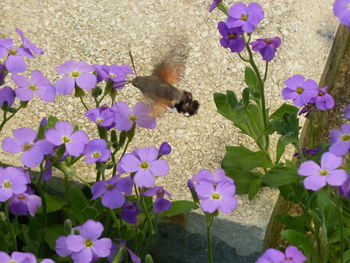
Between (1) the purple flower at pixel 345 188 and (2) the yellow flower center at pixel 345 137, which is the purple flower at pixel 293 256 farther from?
(2) the yellow flower center at pixel 345 137

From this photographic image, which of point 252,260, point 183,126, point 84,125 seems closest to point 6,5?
point 84,125

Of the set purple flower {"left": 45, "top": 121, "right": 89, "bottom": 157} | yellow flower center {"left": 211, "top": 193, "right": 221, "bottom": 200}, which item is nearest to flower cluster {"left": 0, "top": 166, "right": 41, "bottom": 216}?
purple flower {"left": 45, "top": 121, "right": 89, "bottom": 157}

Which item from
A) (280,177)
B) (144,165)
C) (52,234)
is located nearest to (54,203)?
(52,234)

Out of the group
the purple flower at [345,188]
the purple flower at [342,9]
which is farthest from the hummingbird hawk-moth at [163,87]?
the purple flower at [345,188]

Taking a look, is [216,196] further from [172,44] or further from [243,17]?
[172,44]

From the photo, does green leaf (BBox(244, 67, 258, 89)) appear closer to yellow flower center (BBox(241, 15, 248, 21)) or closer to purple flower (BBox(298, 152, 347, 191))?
yellow flower center (BBox(241, 15, 248, 21))

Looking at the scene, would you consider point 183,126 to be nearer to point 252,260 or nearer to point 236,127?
point 236,127
